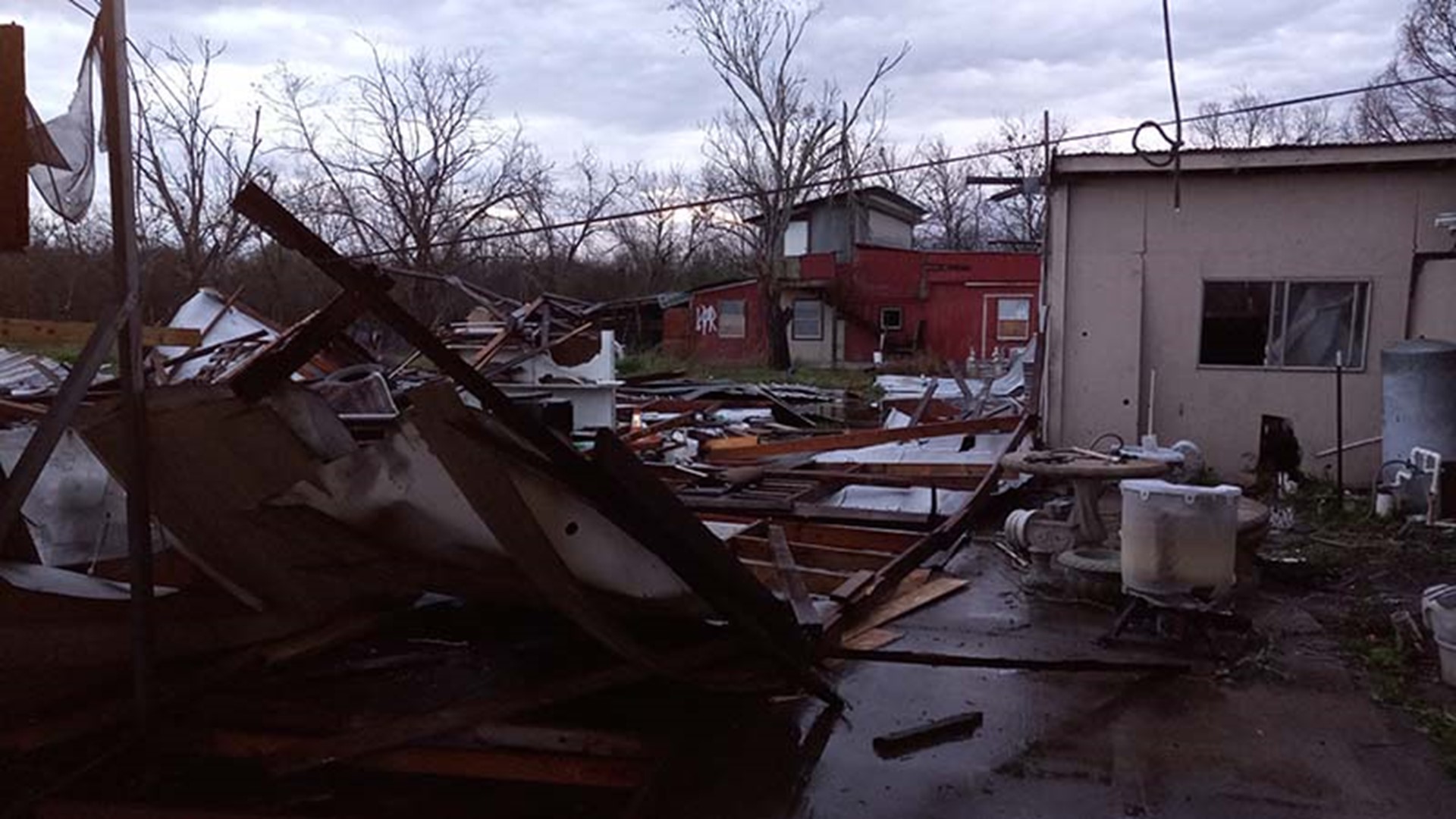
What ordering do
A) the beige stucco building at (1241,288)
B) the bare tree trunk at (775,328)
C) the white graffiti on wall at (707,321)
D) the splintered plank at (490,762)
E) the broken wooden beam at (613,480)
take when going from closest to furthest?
the broken wooden beam at (613,480), the splintered plank at (490,762), the beige stucco building at (1241,288), the bare tree trunk at (775,328), the white graffiti on wall at (707,321)

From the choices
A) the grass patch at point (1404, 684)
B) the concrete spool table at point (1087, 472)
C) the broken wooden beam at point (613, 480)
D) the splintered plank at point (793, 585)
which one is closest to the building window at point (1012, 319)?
the concrete spool table at point (1087, 472)

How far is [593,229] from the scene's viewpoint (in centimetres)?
4153

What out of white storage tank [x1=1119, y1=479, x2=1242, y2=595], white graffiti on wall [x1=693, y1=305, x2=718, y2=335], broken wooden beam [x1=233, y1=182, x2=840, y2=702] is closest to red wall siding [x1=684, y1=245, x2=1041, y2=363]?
white graffiti on wall [x1=693, y1=305, x2=718, y2=335]

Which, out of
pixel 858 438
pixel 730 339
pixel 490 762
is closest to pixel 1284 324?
pixel 858 438

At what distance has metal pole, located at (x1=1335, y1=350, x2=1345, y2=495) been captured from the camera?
8.76 metres

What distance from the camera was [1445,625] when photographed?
461 centimetres

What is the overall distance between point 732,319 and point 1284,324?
24.7 meters

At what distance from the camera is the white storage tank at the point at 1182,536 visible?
16.9ft

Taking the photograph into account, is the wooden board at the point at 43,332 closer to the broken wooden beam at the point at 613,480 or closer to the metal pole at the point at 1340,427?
the broken wooden beam at the point at 613,480

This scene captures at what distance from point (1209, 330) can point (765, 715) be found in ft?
26.1

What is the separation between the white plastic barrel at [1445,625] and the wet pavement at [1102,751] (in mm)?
400

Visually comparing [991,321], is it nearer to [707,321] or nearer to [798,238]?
[707,321]

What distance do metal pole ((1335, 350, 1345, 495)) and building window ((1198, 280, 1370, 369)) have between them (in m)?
→ 0.15

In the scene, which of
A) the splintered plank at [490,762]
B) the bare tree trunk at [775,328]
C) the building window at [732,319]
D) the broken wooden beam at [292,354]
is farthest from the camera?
the building window at [732,319]
